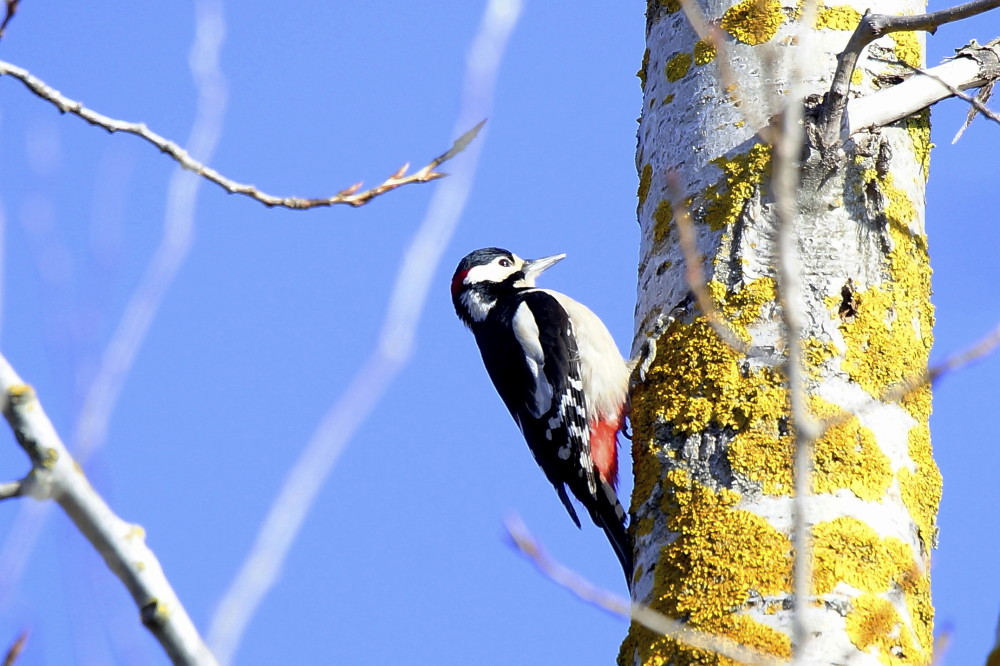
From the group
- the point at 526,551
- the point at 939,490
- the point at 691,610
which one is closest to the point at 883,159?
the point at 939,490

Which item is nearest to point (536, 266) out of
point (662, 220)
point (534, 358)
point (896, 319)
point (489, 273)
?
point (489, 273)

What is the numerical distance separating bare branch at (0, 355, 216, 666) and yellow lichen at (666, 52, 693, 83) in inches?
88.1

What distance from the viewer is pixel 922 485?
2609mm

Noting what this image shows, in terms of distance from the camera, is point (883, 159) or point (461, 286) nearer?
point (883, 159)

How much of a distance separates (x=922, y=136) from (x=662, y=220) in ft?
2.22

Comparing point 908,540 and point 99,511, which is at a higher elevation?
point 908,540

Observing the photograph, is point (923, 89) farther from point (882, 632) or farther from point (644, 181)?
point (882, 632)

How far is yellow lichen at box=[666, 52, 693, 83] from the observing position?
Answer: 3182 mm

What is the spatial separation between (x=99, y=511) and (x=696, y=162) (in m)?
2.05

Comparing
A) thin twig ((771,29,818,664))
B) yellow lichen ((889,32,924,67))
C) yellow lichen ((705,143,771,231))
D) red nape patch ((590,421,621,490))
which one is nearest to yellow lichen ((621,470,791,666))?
yellow lichen ((705,143,771,231))

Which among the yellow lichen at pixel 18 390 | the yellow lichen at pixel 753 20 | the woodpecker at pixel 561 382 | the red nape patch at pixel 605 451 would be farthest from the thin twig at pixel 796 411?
the red nape patch at pixel 605 451

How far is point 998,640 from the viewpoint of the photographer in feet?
3.48

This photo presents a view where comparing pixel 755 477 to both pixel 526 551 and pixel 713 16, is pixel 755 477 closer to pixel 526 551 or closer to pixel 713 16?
pixel 526 551

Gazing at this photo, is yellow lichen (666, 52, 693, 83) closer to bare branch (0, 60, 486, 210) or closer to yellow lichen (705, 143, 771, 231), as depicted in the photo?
yellow lichen (705, 143, 771, 231)
